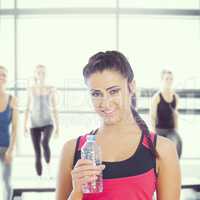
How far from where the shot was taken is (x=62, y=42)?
5.84 m

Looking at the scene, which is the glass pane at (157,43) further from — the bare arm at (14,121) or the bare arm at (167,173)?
the bare arm at (167,173)

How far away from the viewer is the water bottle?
101 centimetres

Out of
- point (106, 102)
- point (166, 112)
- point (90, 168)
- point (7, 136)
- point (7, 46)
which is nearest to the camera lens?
point (90, 168)

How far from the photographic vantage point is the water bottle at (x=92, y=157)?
3.32ft

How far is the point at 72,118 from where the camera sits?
6.18 metres

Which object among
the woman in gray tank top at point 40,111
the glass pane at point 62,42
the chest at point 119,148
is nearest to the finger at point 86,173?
the chest at point 119,148

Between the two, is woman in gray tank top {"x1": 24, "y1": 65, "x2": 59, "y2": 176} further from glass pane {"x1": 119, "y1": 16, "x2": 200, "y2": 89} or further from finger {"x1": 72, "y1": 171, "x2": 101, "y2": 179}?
finger {"x1": 72, "y1": 171, "x2": 101, "y2": 179}

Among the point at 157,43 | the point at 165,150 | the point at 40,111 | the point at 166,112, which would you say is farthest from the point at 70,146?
the point at 157,43

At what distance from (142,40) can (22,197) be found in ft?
11.7

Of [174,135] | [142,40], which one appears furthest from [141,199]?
[142,40]

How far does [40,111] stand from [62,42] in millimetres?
1648

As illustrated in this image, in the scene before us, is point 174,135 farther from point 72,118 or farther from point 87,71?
point 87,71
